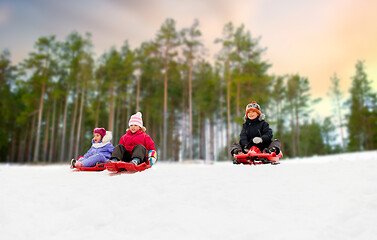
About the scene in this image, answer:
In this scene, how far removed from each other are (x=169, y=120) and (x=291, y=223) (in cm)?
2893

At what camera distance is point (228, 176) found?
466 cm

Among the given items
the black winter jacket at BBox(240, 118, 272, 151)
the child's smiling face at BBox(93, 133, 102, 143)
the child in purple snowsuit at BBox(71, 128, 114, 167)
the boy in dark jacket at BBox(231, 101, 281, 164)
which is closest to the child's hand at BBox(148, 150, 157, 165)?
the child in purple snowsuit at BBox(71, 128, 114, 167)

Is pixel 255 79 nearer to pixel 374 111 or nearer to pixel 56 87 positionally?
pixel 374 111

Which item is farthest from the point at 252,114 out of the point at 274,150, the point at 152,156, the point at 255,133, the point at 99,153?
the point at 99,153

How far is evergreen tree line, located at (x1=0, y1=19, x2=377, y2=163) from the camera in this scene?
21.8 meters

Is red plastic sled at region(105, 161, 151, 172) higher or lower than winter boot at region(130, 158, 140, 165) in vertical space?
lower

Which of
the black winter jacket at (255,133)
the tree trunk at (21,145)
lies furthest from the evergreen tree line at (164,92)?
the black winter jacket at (255,133)

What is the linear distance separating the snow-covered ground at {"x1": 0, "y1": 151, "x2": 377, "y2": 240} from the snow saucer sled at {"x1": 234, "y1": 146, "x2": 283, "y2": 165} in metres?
0.82

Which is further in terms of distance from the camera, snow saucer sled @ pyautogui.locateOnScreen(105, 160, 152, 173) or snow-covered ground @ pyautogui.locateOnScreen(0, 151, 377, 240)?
snow saucer sled @ pyautogui.locateOnScreen(105, 160, 152, 173)

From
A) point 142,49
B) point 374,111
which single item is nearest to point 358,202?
point 142,49

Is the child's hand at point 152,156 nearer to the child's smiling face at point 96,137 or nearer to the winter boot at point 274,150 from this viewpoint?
the child's smiling face at point 96,137

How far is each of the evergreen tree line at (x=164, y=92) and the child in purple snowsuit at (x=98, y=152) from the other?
551 inches

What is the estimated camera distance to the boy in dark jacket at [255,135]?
18.5ft

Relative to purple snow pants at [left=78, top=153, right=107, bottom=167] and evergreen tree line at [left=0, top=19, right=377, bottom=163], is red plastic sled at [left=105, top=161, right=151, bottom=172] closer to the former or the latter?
purple snow pants at [left=78, top=153, right=107, bottom=167]
